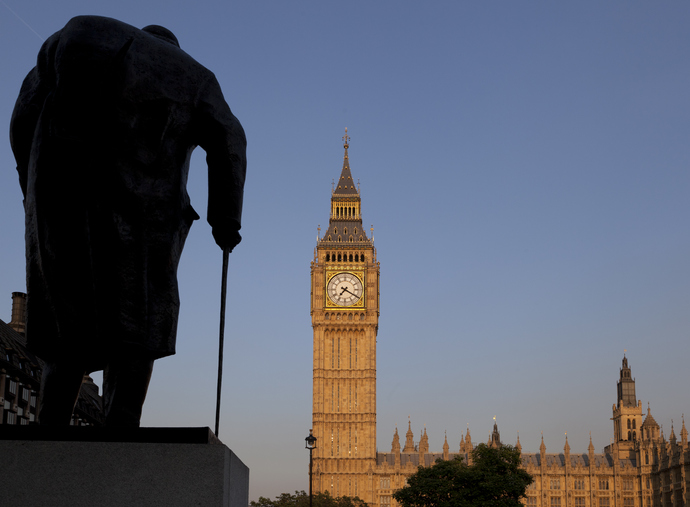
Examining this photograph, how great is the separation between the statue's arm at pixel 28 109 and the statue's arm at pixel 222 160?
1.01 meters

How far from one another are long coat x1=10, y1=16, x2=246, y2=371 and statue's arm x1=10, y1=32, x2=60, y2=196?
1.3 inches

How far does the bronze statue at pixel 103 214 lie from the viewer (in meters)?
5.32

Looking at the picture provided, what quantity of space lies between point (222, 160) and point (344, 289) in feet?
269

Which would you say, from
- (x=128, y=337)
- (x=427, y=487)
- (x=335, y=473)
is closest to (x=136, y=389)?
(x=128, y=337)

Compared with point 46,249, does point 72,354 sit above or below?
below

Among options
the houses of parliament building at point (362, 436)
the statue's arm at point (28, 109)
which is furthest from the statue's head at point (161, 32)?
the houses of parliament building at point (362, 436)

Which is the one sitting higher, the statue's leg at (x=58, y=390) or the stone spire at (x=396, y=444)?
the stone spire at (x=396, y=444)

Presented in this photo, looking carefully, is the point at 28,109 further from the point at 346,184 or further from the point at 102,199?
the point at 346,184

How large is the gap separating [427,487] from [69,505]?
1948 inches

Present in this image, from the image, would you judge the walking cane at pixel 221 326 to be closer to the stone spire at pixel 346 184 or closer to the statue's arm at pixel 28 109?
the statue's arm at pixel 28 109

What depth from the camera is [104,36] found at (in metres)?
5.34

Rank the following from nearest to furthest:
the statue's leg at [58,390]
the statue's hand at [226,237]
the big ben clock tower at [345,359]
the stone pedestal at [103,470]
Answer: the stone pedestal at [103,470], the statue's leg at [58,390], the statue's hand at [226,237], the big ben clock tower at [345,359]

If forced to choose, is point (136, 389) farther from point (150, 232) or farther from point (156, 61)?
point (156, 61)

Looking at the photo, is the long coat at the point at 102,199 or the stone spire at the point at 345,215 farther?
the stone spire at the point at 345,215
